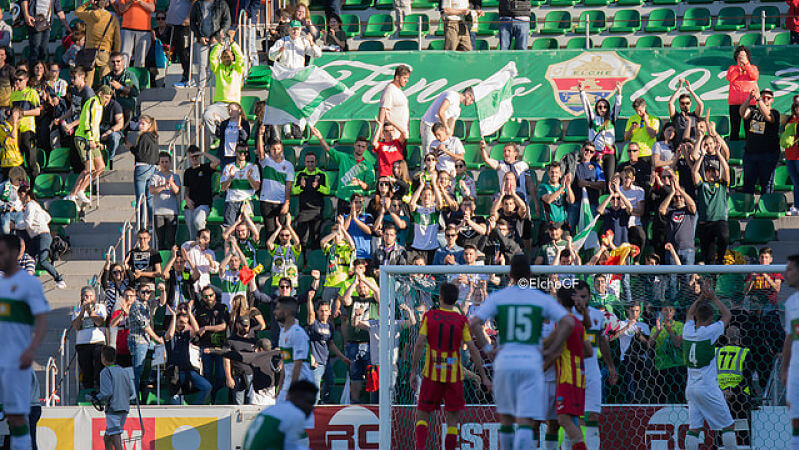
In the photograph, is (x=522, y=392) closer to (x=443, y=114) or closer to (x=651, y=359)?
(x=651, y=359)

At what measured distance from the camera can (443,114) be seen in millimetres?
17094

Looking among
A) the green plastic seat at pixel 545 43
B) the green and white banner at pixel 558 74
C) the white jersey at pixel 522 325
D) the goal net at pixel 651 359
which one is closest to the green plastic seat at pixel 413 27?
the green and white banner at pixel 558 74

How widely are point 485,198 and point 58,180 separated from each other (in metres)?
6.47

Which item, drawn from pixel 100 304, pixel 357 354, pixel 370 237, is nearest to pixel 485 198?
pixel 370 237

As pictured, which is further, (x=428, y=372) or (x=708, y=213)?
(x=708, y=213)

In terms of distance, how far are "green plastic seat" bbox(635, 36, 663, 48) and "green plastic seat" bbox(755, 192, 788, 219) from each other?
14.8 feet

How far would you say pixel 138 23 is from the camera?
19.4 metres

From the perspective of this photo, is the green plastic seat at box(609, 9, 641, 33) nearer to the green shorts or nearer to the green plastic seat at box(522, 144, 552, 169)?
the green plastic seat at box(522, 144, 552, 169)

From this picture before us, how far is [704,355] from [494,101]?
7473mm

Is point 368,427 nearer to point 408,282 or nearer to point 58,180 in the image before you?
point 408,282

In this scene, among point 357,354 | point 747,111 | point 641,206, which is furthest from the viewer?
point 747,111

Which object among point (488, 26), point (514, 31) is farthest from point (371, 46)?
point (514, 31)

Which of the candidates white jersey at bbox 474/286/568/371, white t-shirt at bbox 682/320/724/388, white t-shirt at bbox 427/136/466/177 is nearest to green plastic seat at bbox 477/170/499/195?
white t-shirt at bbox 427/136/466/177

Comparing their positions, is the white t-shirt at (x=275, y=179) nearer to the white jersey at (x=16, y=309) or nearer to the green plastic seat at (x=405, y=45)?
the green plastic seat at (x=405, y=45)
